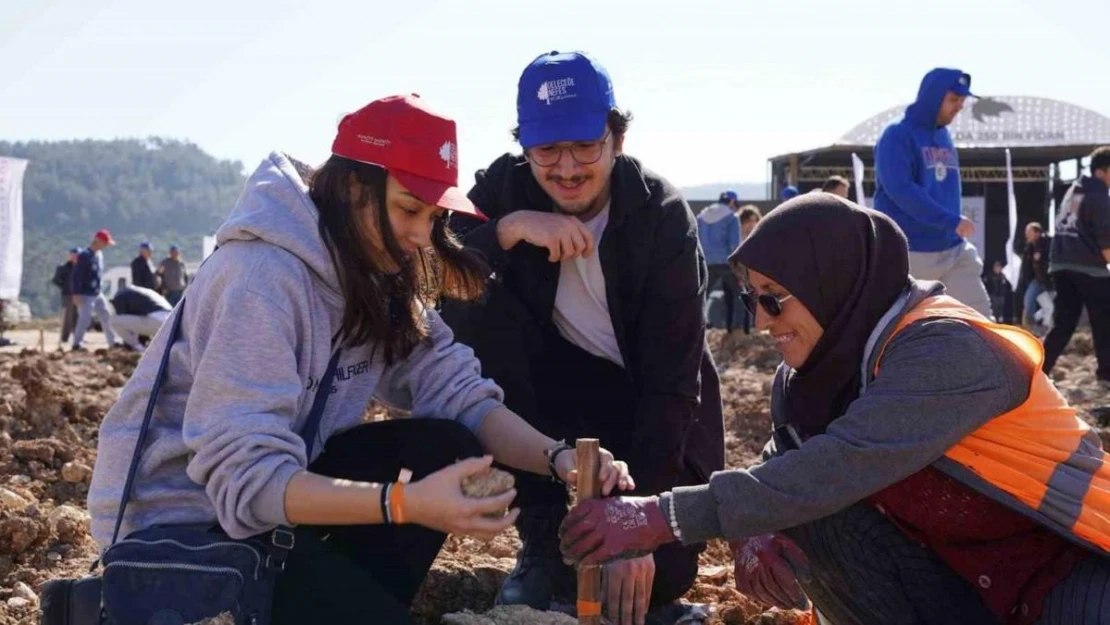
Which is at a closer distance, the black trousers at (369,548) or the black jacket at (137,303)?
the black trousers at (369,548)

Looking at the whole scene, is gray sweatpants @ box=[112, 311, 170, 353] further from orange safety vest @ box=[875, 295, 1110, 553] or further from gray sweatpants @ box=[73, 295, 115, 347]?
orange safety vest @ box=[875, 295, 1110, 553]

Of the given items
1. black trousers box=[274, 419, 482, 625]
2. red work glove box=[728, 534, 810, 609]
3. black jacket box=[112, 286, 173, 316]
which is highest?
black trousers box=[274, 419, 482, 625]

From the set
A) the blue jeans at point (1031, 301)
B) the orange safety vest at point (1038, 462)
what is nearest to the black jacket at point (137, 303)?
the blue jeans at point (1031, 301)

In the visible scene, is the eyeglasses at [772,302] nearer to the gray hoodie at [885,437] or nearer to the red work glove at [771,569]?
the gray hoodie at [885,437]

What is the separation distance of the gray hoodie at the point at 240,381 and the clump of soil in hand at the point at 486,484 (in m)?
0.34

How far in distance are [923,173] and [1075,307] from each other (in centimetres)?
251

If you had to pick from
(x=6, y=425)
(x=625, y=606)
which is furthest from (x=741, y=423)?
(x=625, y=606)

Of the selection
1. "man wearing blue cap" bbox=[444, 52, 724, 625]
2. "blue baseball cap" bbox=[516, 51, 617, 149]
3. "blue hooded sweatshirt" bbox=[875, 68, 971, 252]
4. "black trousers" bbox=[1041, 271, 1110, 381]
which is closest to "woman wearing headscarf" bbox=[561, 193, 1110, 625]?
"man wearing blue cap" bbox=[444, 52, 724, 625]

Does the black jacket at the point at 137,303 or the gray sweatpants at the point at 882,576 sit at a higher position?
the gray sweatpants at the point at 882,576

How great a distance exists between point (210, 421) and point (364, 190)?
59 cm

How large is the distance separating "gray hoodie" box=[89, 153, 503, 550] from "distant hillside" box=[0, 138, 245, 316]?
288ft

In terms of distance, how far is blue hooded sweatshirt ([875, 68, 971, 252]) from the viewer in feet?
21.1

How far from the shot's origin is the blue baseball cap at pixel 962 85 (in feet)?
21.2

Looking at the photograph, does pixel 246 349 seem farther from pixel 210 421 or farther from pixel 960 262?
pixel 960 262
